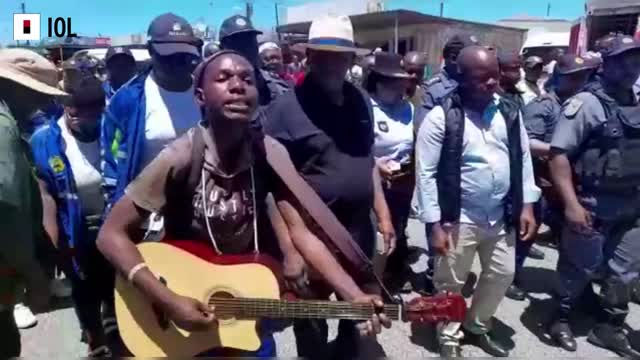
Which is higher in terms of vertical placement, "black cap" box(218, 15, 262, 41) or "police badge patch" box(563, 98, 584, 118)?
"black cap" box(218, 15, 262, 41)

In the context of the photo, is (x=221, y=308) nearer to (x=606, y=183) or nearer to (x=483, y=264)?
(x=483, y=264)

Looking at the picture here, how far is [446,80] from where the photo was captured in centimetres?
520

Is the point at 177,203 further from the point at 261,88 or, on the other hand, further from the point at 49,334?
the point at 49,334

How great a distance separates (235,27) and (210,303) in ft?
8.15

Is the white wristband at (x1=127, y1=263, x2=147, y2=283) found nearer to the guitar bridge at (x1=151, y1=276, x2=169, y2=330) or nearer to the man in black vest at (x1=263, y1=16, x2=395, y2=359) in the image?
the guitar bridge at (x1=151, y1=276, x2=169, y2=330)

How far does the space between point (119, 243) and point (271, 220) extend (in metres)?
0.57

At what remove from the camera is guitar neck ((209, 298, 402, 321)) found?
7.29 feet

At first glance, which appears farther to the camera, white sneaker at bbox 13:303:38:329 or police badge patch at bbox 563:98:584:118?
white sneaker at bbox 13:303:38:329

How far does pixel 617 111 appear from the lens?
378 cm

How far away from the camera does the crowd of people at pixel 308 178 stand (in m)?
2.16

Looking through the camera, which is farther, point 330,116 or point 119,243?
point 330,116

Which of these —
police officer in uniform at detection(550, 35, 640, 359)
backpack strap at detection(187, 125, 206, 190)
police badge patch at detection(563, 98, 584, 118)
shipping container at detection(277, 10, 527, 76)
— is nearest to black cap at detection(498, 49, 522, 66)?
police officer in uniform at detection(550, 35, 640, 359)

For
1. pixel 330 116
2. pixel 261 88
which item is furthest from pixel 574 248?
pixel 261 88

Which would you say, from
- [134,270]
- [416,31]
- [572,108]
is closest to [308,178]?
[134,270]
